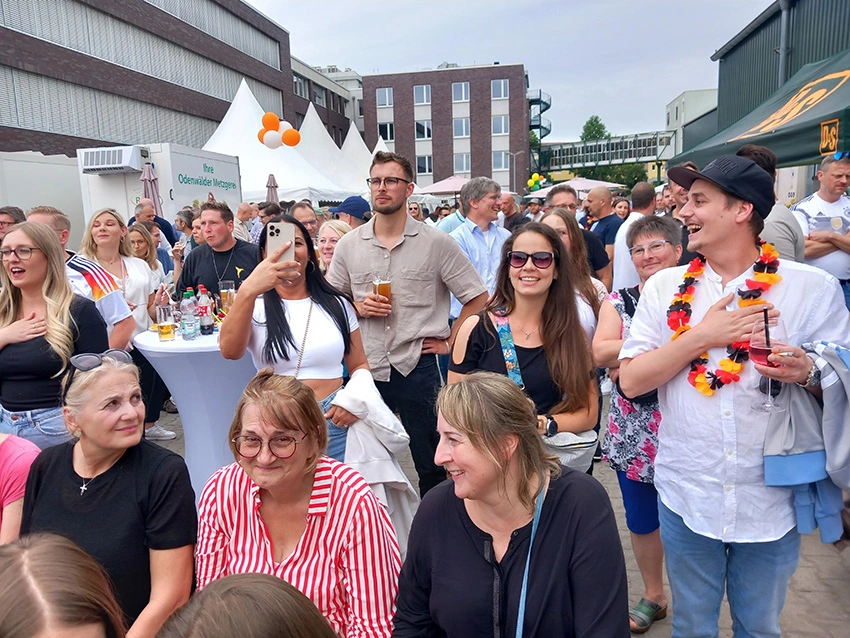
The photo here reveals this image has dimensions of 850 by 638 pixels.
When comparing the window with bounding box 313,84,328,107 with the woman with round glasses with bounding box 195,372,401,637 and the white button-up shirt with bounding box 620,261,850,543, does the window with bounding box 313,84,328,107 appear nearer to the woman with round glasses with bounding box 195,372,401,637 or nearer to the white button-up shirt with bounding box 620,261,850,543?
the woman with round glasses with bounding box 195,372,401,637

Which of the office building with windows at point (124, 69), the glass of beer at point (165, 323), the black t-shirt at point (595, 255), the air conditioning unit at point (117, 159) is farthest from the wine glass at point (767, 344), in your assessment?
the office building with windows at point (124, 69)

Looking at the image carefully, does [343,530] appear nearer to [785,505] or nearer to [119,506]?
[119,506]

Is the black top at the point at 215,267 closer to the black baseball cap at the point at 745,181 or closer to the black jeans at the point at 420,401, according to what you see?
the black jeans at the point at 420,401

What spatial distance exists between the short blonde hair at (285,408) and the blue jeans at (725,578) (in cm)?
125

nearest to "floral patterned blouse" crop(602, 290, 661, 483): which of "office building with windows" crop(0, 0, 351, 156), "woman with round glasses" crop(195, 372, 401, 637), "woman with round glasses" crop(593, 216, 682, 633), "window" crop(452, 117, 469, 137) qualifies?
"woman with round glasses" crop(593, 216, 682, 633)

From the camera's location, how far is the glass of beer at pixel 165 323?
376 cm

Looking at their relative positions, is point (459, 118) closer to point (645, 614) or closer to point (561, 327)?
point (561, 327)

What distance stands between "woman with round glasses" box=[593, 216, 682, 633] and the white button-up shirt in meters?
0.60

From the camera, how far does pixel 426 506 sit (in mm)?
1839

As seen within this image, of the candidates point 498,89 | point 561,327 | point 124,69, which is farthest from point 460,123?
point 561,327

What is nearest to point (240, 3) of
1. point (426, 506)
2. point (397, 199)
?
point (397, 199)

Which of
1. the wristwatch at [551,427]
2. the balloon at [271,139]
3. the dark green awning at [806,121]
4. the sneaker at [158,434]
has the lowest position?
the sneaker at [158,434]

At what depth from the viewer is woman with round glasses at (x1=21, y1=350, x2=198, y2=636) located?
6.77ft

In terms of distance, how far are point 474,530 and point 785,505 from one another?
99 cm
